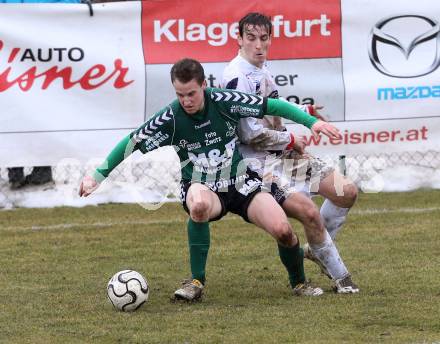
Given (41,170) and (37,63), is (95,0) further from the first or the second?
(41,170)

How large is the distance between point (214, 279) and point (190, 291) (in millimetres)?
824

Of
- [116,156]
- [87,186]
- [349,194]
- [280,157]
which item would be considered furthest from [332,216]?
[87,186]

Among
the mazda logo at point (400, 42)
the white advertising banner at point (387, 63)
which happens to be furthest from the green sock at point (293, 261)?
the mazda logo at point (400, 42)

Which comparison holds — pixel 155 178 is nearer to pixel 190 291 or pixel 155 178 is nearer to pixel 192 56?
pixel 192 56

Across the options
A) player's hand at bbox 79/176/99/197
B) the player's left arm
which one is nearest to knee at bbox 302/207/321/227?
the player's left arm

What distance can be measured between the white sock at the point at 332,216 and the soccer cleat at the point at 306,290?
70cm

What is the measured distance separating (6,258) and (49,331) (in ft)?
8.27

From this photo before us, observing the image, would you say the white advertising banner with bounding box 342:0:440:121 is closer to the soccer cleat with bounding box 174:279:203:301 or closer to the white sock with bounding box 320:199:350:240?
the white sock with bounding box 320:199:350:240

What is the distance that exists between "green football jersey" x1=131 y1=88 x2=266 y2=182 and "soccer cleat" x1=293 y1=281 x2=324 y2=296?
2.61 feet

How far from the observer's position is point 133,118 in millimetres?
10133

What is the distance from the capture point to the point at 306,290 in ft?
20.8

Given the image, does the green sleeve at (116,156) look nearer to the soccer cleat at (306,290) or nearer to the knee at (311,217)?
the knee at (311,217)

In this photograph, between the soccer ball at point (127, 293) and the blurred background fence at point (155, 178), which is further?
the blurred background fence at point (155, 178)

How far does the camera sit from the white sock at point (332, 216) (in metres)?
6.92
